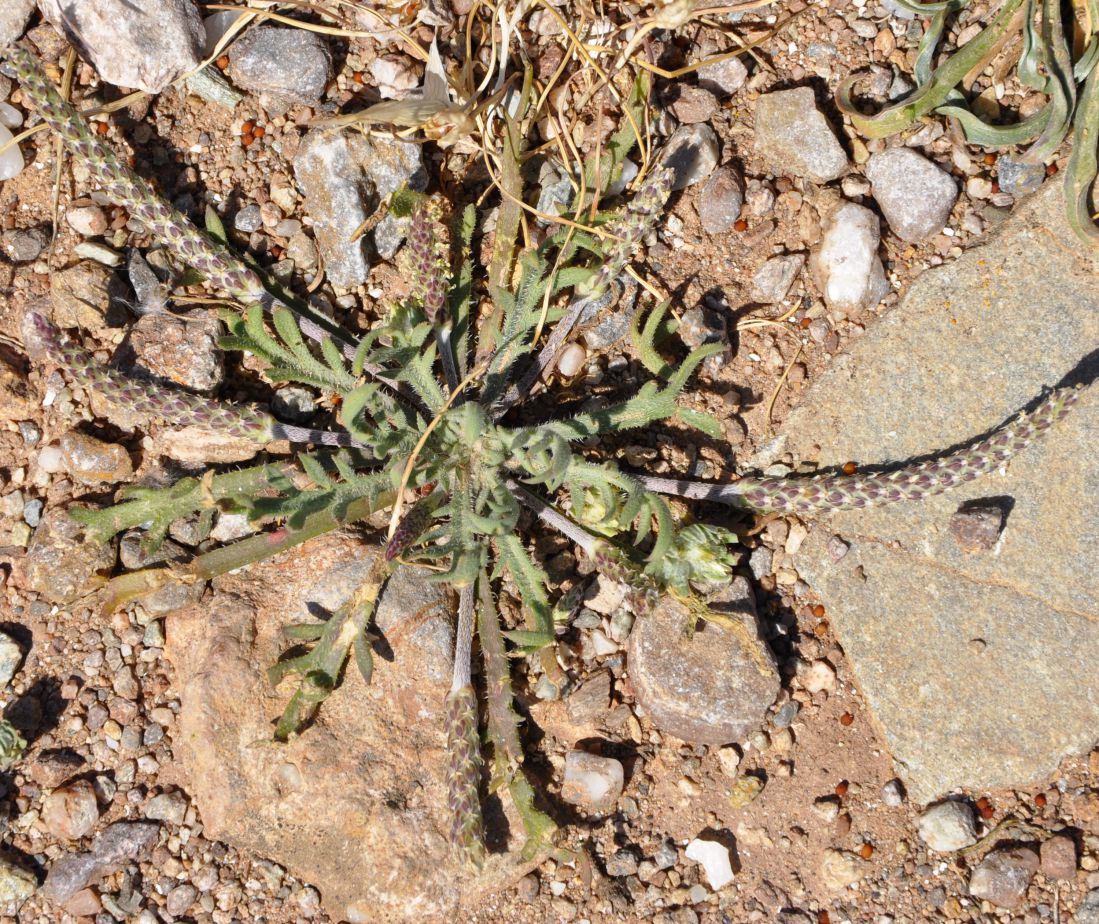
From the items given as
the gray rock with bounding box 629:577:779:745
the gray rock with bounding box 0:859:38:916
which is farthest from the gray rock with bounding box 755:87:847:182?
the gray rock with bounding box 0:859:38:916

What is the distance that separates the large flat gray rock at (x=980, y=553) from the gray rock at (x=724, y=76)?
116cm

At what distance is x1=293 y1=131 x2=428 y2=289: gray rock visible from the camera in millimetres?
3914

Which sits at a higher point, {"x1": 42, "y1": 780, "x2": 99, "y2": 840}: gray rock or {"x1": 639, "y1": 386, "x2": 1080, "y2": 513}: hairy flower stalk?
{"x1": 639, "y1": 386, "x2": 1080, "y2": 513}: hairy flower stalk

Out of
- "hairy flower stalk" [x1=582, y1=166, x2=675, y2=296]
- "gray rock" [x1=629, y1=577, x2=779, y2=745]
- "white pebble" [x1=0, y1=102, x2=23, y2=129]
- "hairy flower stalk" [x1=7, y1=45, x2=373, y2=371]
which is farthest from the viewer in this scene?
"white pebble" [x1=0, y1=102, x2=23, y2=129]

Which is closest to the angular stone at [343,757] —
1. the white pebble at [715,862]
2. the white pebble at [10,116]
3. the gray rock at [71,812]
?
the gray rock at [71,812]

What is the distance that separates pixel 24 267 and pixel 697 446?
9.62ft

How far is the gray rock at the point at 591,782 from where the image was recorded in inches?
145

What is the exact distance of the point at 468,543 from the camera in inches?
132

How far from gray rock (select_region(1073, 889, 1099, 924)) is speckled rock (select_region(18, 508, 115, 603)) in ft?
13.1

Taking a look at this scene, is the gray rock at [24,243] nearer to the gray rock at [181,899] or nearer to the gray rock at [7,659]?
the gray rock at [7,659]

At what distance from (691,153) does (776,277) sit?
0.64 meters

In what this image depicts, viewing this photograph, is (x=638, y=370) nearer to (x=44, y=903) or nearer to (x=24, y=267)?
(x=24, y=267)

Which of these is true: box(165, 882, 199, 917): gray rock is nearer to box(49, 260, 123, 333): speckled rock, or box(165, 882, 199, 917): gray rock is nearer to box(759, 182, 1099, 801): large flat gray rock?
box(49, 260, 123, 333): speckled rock

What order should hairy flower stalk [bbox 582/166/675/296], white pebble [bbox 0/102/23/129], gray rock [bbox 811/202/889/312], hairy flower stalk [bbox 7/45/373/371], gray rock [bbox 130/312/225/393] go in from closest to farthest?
hairy flower stalk [bbox 7/45/373/371] < hairy flower stalk [bbox 582/166/675/296] < gray rock [bbox 130/312/225/393] < gray rock [bbox 811/202/889/312] < white pebble [bbox 0/102/23/129]
